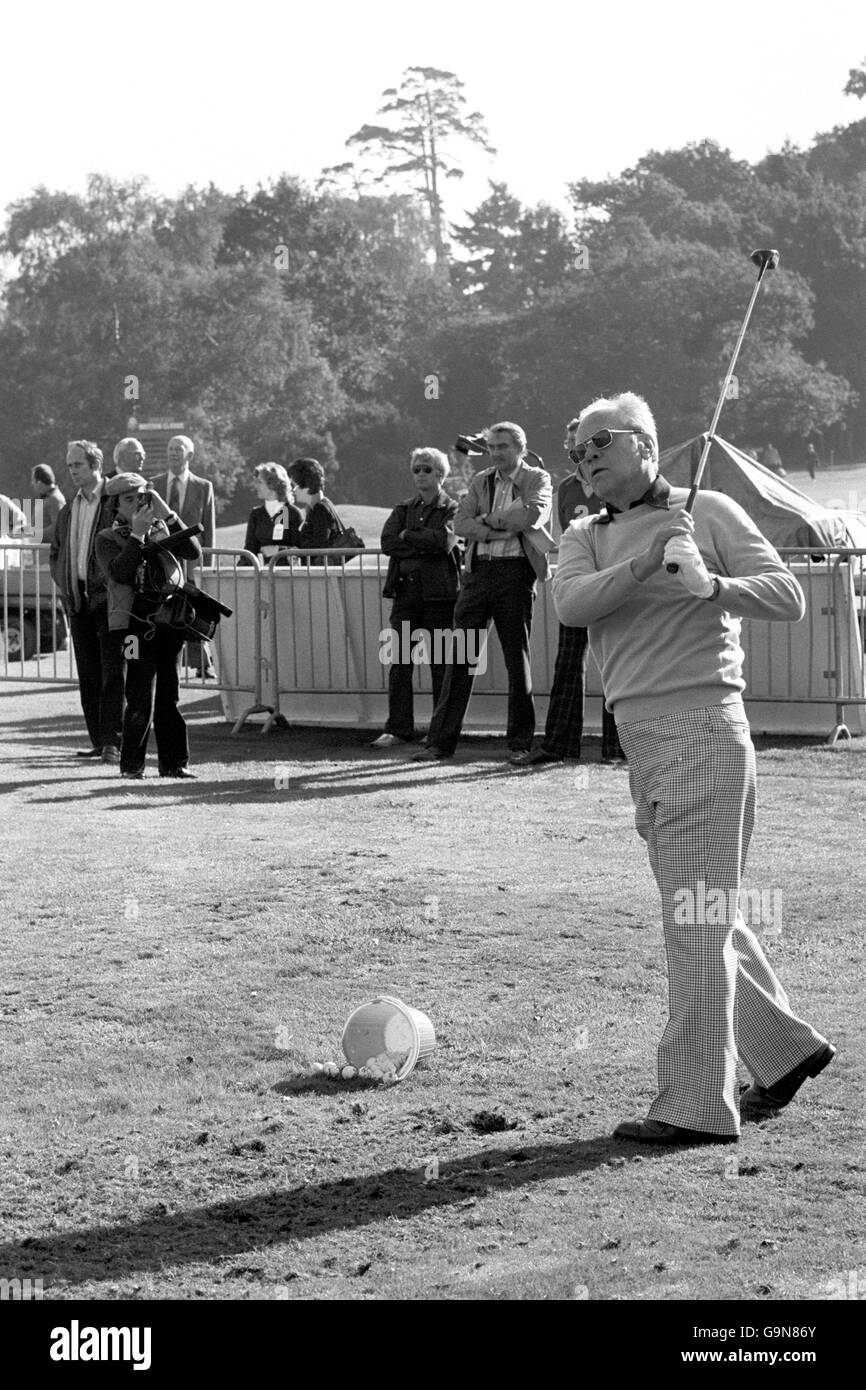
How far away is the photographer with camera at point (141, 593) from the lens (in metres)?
13.3

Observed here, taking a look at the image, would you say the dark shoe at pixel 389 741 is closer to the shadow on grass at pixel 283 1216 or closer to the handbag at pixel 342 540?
the handbag at pixel 342 540

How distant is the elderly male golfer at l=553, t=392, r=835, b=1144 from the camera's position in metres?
5.66

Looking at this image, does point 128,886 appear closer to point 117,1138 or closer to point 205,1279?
point 117,1138

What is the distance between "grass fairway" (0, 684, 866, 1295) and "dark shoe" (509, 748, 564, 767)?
1.42m

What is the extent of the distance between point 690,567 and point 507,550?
840 cm

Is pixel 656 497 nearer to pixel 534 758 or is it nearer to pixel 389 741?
pixel 534 758

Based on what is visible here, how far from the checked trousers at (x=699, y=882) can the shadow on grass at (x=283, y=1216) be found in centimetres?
31

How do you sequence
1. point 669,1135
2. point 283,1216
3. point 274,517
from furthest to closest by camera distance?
1. point 274,517
2. point 669,1135
3. point 283,1216

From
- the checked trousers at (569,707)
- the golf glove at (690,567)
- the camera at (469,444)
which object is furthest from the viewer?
the camera at (469,444)

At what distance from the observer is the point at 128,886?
31.8 ft

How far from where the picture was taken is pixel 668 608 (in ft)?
18.8

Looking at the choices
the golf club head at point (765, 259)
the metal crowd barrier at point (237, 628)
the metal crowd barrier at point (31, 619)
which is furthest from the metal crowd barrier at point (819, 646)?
the metal crowd barrier at point (31, 619)

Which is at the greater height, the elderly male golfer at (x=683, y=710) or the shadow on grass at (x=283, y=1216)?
the elderly male golfer at (x=683, y=710)

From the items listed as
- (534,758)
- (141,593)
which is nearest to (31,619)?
(141,593)
